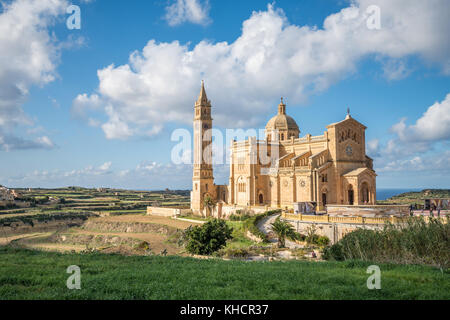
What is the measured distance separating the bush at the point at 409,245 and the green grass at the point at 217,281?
2.24 m

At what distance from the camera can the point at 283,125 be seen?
5341 cm

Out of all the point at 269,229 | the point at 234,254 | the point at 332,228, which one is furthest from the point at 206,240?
the point at 269,229

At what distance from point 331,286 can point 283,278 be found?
178cm

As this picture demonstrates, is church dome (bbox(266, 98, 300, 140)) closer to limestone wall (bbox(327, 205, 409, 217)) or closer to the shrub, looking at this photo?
limestone wall (bbox(327, 205, 409, 217))

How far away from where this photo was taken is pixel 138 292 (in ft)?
34.9

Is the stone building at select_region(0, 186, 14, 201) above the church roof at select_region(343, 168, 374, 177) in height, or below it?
below

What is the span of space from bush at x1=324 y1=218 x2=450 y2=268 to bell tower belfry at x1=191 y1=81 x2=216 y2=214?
37.4 meters

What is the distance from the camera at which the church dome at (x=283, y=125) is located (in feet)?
175

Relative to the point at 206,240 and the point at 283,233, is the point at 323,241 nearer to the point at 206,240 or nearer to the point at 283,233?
the point at 283,233

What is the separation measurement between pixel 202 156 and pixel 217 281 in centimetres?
4329

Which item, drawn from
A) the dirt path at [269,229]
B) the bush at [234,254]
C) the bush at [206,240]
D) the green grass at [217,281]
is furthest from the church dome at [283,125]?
the green grass at [217,281]

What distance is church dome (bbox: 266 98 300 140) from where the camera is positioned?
53.2 m

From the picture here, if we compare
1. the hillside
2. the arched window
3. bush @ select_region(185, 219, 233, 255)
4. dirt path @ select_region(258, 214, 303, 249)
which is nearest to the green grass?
bush @ select_region(185, 219, 233, 255)
